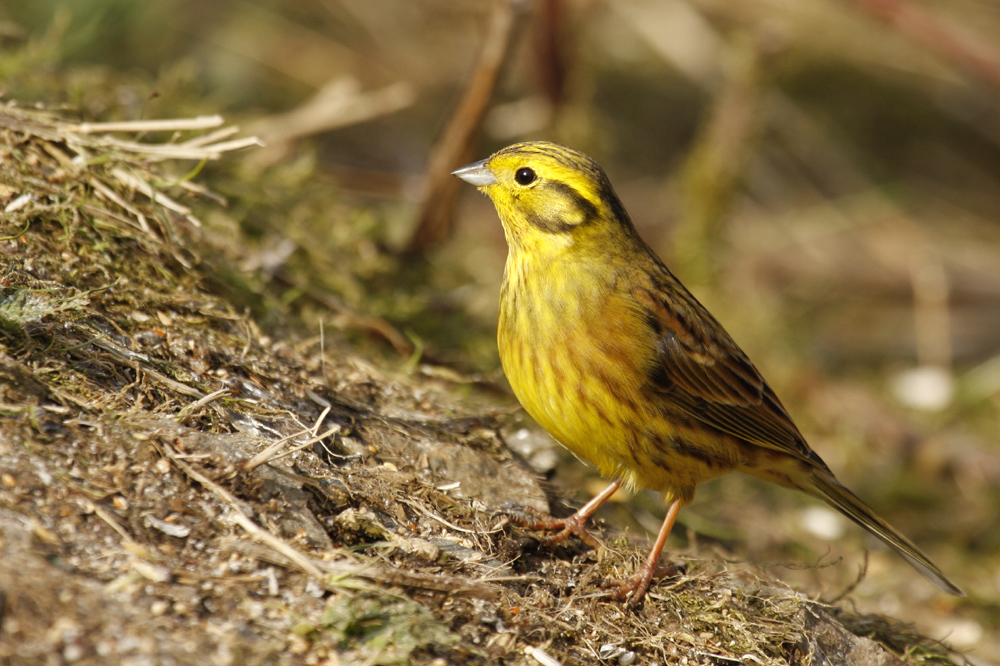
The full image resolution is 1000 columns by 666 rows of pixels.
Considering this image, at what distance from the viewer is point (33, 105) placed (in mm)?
4102

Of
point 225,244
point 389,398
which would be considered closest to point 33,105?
point 225,244

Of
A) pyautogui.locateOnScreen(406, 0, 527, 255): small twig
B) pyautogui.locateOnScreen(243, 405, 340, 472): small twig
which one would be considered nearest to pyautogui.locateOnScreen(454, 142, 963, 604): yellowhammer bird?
pyautogui.locateOnScreen(243, 405, 340, 472): small twig

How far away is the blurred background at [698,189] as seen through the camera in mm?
5008

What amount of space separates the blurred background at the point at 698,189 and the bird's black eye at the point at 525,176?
41.1 inches

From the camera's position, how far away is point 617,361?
3.61 m

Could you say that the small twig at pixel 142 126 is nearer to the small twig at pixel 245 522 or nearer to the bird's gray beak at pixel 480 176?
the bird's gray beak at pixel 480 176

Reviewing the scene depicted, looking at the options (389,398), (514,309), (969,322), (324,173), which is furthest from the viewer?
(969,322)

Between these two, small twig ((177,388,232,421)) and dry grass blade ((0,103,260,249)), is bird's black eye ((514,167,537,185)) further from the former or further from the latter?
small twig ((177,388,232,421))

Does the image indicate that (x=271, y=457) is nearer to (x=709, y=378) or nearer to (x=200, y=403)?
(x=200, y=403)

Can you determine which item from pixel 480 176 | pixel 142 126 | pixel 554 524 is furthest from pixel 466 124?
pixel 554 524

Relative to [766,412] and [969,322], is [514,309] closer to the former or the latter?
[766,412]

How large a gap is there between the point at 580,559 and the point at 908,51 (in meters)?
8.91

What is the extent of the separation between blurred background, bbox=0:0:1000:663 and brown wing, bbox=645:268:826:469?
561mm

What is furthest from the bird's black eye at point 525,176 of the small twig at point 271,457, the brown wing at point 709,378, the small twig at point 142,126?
the small twig at point 271,457
